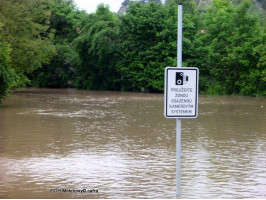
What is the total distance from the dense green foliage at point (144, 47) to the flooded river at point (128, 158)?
21561 mm

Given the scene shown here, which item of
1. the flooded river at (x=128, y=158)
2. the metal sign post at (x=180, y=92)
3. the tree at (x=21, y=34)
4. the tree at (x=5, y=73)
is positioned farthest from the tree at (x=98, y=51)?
the metal sign post at (x=180, y=92)

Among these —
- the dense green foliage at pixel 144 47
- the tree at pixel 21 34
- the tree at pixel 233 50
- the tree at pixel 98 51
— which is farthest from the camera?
the tree at pixel 98 51

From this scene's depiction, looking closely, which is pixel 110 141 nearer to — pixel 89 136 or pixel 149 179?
pixel 89 136

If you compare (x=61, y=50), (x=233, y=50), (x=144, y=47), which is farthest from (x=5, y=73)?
(x=61, y=50)

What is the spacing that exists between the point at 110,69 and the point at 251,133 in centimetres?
4145

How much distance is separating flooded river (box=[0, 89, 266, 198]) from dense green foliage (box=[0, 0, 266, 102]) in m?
21.6

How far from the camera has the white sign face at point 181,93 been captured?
7754 millimetres

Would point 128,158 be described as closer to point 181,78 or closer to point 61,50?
point 181,78

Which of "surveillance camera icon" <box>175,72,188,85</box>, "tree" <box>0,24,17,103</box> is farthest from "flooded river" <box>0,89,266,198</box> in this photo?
"tree" <box>0,24,17,103</box>

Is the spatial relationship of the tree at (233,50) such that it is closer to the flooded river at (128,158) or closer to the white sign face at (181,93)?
the flooded river at (128,158)

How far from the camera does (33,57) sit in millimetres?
41844

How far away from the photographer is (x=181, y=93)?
7.82m

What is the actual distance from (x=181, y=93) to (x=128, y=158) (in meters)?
6.05

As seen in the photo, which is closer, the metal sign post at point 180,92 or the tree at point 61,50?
the metal sign post at point 180,92
